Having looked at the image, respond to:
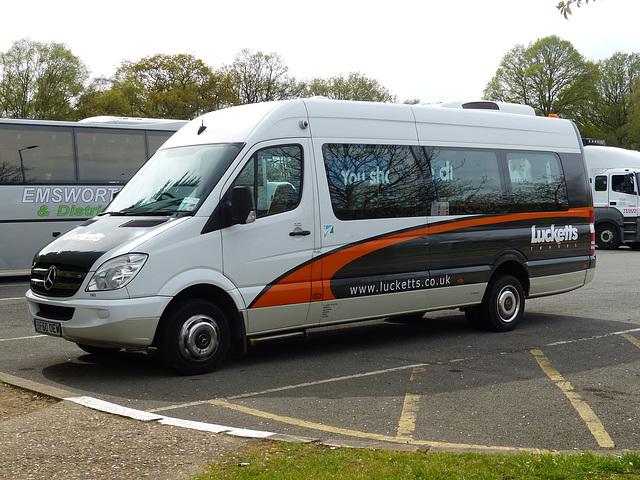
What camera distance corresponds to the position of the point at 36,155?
18047 mm

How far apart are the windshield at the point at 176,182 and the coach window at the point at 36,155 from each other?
10311 mm

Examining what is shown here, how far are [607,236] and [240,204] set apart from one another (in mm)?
23072

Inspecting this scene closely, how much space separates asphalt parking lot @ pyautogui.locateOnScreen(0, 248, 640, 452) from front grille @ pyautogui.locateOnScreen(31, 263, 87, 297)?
0.81 metres

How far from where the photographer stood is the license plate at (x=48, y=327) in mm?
7367

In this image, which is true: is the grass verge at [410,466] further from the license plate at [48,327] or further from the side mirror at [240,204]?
the license plate at [48,327]

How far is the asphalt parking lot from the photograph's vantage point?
5.71 metres

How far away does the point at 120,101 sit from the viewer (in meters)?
51.6

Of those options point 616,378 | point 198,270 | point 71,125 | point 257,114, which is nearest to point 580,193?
point 616,378

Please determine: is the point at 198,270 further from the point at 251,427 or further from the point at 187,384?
the point at 251,427

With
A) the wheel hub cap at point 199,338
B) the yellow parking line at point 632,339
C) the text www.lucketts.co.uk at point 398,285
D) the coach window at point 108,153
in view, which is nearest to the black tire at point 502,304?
the text www.lucketts.co.uk at point 398,285

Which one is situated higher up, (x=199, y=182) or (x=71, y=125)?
(x=71, y=125)

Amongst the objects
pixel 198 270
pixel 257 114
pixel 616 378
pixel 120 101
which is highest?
pixel 120 101

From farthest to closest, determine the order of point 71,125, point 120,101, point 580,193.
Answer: point 120,101 < point 71,125 < point 580,193

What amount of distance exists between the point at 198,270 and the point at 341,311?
5.80 ft
